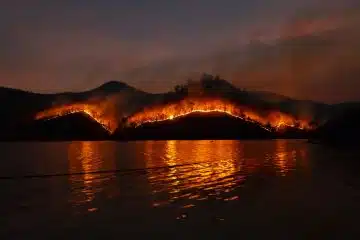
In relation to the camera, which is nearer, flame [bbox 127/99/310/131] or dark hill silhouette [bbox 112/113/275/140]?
dark hill silhouette [bbox 112/113/275/140]

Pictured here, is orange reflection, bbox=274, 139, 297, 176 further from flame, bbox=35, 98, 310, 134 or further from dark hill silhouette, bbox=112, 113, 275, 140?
flame, bbox=35, 98, 310, 134

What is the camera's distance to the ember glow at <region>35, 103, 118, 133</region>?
12909cm

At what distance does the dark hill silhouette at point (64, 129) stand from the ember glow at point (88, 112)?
1757mm

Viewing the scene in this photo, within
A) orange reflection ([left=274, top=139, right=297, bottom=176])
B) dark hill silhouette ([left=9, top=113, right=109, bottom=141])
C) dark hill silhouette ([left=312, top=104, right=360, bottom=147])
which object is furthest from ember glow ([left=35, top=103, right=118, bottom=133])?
orange reflection ([left=274, top=139, right=297, bottom=176])

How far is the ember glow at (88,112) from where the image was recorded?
424ft

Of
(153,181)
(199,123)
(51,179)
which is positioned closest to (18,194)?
(51,179)

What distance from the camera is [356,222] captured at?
12406 millimetres

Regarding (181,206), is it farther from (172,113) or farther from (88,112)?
(88,112)

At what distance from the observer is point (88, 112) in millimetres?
134875

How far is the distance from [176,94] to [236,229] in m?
127

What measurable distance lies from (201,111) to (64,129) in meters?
42.7

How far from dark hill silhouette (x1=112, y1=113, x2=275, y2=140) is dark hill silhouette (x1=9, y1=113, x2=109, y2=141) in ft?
26.4

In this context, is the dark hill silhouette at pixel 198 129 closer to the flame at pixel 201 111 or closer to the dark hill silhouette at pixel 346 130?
the flame at pixel 201 111

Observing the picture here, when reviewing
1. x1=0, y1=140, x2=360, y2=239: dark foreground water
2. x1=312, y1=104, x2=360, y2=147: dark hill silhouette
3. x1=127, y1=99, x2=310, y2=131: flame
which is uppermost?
x1=127, y1=99, x2=310, y2=131: flame
